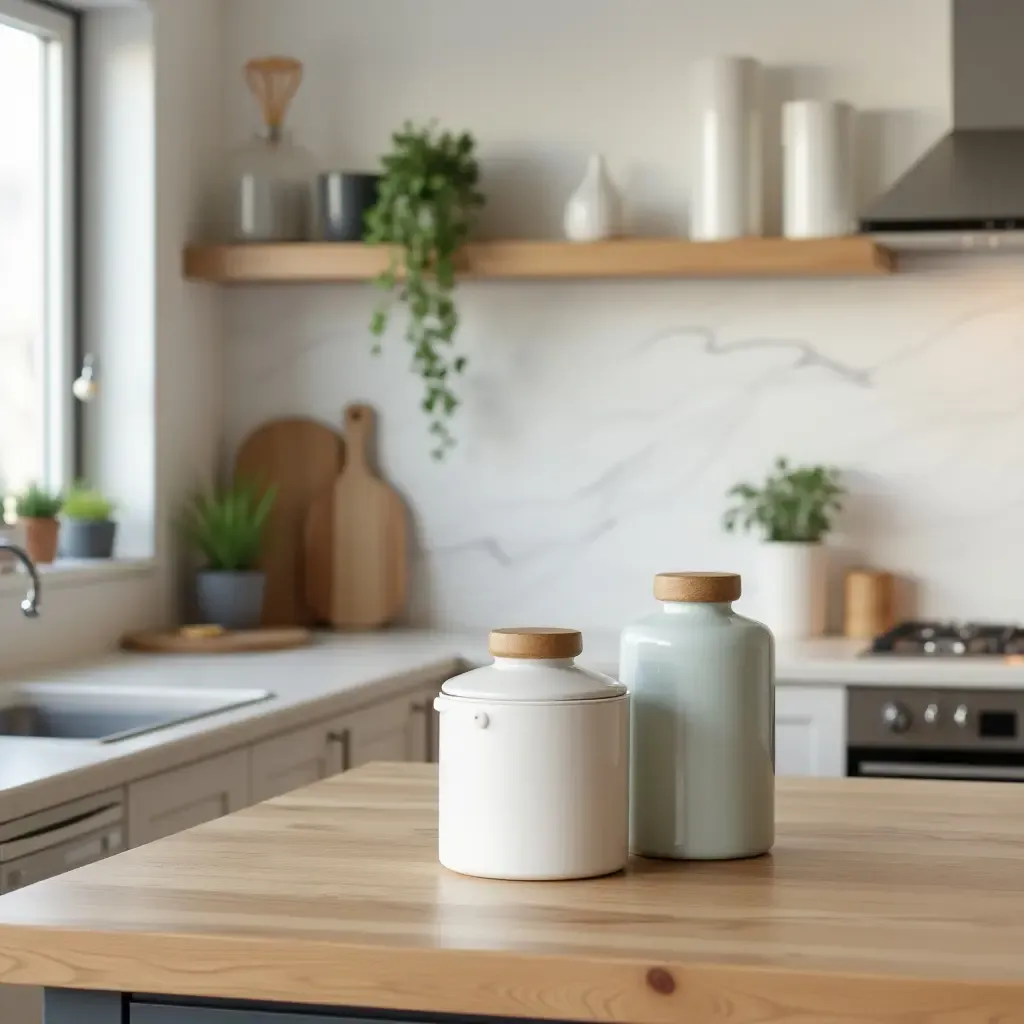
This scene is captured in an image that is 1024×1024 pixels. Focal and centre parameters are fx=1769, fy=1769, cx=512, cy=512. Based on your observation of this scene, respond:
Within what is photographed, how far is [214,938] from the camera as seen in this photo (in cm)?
124

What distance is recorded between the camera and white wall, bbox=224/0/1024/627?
4.01m

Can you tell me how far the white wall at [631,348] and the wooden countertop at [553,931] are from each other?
2.55 m

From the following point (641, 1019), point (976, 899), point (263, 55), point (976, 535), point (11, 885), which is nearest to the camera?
point (641, 1019)

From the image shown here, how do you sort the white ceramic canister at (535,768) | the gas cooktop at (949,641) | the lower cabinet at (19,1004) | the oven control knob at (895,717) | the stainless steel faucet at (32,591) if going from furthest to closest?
the gas cooktop at (949,641) → the oven control knob at (895,717) → the stainless steel faucet at (32,591) → the lower cabinet at (19,1004) → the white ceramic canister at (535,768)

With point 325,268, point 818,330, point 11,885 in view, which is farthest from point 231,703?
point 818,330

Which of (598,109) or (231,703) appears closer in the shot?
(231,703)

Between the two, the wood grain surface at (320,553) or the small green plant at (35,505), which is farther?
the wood grain surface at (320,553)

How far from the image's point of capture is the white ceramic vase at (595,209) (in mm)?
3930

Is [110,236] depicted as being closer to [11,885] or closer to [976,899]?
[11,885]

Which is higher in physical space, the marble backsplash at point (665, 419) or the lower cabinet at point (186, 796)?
the marble backsplash at point (665, 419)

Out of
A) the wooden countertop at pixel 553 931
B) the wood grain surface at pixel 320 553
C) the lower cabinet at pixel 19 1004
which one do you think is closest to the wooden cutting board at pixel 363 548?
the wood grain surface at pixel 320 553

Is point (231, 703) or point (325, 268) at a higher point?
point (325, 268)

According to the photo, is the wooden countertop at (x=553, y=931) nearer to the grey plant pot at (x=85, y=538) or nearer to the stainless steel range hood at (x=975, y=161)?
the stainless steel range hood at (x=975, y=161)

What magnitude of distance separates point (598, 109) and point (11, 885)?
253cm
